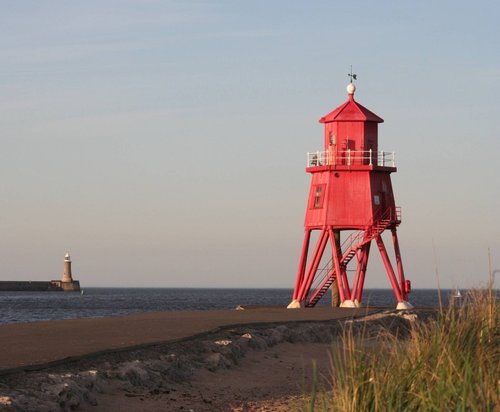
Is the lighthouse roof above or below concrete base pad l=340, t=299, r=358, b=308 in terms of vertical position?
above

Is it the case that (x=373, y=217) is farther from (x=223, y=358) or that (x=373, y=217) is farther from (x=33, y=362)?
(x=33, y=362)

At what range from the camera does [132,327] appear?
26.9 m

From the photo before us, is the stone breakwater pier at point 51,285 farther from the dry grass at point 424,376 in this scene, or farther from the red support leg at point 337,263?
the dry grass at point 424,376

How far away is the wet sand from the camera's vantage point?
62.8 feet

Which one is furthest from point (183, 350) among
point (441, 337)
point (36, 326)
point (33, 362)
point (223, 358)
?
point (441, 337)

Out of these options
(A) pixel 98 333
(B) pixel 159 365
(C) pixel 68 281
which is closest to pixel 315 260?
(A) pixel 98 333

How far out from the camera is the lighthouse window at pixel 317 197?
148 ft

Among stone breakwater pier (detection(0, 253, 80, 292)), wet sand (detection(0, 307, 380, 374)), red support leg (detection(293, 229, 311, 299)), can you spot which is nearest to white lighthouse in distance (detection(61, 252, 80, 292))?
stone breakwater pier (detection(0, 253, 80, 292))

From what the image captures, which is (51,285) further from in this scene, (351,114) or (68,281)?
(351,114)

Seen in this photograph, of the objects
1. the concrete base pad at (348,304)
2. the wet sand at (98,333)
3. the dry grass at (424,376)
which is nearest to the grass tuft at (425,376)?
the dry grass at (424,376)

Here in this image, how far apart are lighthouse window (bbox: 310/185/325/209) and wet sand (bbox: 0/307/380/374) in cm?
1078

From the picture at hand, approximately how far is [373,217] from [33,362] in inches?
1093

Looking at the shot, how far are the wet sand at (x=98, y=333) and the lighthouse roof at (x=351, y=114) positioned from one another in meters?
12.2

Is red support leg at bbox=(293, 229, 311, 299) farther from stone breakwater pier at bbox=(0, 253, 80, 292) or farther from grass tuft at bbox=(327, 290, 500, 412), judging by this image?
stone breakwater pier at bbox=(0, 253, 80, 292)
